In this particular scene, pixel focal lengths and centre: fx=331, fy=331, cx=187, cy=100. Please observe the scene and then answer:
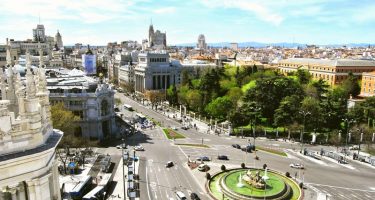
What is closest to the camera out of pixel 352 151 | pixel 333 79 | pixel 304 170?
pixel 304 170

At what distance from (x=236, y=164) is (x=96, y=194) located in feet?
80.2

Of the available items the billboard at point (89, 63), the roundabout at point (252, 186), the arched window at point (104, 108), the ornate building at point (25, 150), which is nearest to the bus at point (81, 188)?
the roundabout at point (252, 186)

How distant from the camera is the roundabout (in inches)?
1668

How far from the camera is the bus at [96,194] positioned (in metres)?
40.0

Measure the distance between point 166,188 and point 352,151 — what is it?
39461mm

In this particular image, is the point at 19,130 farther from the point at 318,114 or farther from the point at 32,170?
the point at 318,114

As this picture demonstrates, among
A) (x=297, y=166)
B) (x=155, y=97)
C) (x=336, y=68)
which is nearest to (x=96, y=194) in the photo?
(x=297, y=166)

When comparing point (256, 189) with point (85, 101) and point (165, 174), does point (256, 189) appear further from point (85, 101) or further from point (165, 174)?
point (85, 101)

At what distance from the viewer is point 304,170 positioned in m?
53.1

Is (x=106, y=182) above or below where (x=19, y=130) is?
below

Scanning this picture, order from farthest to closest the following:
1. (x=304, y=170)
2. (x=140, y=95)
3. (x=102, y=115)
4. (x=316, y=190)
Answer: (x=140, y=95)
(x=102, y=115)
(x=304, y=170)
(x=316, y=190)

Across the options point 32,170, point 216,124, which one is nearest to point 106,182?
point 32,170

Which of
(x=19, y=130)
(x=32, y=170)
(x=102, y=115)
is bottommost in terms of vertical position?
(x=102, y=115)

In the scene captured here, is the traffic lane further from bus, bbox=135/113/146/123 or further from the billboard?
the billboard
